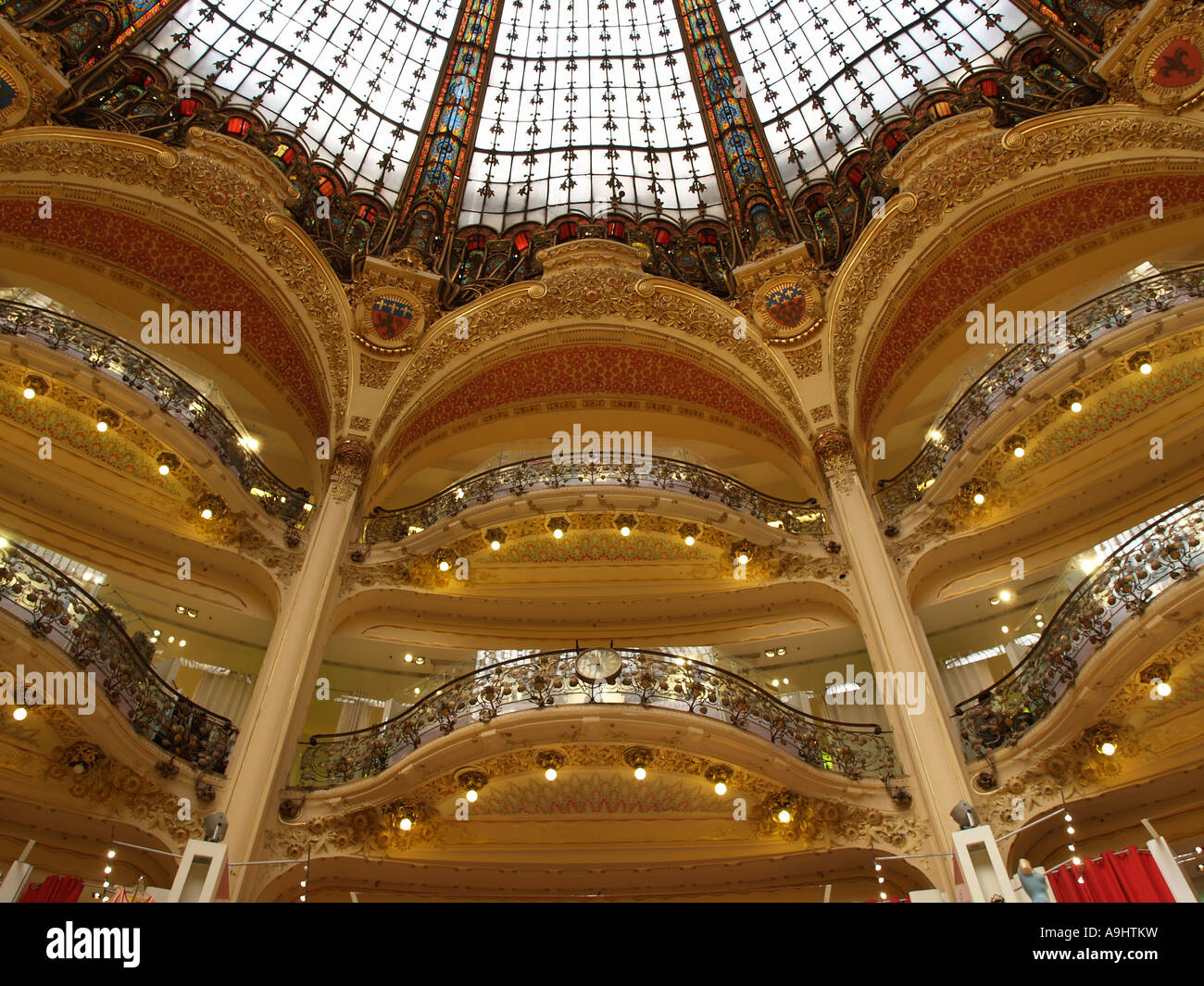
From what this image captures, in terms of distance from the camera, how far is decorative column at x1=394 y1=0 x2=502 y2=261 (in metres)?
14.5

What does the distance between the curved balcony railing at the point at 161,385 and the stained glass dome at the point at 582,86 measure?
5482mm

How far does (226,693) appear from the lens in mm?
10523

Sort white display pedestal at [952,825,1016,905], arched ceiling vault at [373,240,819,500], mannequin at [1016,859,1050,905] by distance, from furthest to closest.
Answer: arched ceiling vault at [373,240,819,500], mannequin at [1016,859,1050,905], white display pedestal at [952,825,1016,905]

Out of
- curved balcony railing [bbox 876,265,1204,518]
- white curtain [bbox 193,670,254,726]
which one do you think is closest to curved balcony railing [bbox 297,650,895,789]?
white curtain [bbox 193,670,254,726]

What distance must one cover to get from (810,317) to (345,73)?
932cm

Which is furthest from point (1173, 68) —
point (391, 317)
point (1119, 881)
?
point (391, 317)

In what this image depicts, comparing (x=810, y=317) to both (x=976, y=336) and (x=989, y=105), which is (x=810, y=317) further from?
(x=989, y=105)

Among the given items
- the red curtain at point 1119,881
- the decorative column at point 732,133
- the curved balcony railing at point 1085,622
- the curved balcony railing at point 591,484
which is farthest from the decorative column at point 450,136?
the red curtain at point 1119,881

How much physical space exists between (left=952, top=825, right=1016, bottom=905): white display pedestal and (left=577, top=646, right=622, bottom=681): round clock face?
419 cm

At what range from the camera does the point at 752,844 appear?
353 inches

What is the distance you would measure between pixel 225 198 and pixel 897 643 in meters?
11.3

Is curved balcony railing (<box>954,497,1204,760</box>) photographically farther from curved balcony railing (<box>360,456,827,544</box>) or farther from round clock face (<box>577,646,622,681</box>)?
round clock face (<box>577,646,622,681</box>)

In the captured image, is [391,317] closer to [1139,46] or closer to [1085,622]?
[1085,622]

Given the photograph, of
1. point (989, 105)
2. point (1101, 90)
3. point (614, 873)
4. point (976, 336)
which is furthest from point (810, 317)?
point (614, 873)
